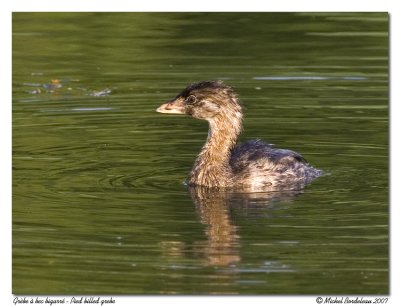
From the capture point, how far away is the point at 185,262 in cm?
1023

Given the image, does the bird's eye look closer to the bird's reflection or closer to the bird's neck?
the bird's neck

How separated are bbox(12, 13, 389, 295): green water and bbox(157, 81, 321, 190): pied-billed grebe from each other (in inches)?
11.6

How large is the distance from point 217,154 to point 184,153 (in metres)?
1.15

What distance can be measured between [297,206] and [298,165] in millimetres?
1356

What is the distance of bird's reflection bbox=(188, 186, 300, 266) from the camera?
1041 cm

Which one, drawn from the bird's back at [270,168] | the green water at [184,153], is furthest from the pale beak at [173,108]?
the bird's back at [270,168]

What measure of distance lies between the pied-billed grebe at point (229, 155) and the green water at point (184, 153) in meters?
0.30

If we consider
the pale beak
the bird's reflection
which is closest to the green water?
the bird's reflection

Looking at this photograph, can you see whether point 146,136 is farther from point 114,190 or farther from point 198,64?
point 198,64

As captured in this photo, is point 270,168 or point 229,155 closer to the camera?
point 270,168

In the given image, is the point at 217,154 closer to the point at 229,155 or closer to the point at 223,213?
the point at 229,155

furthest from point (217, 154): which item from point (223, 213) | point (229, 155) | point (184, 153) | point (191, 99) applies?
point (223, 213)

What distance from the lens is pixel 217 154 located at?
13.4 meters

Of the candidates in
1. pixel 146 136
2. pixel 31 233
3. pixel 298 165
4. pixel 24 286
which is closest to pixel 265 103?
pixel 146 136
